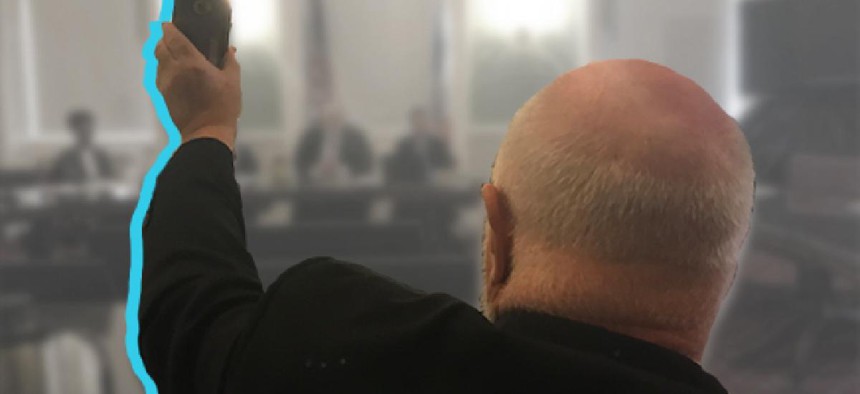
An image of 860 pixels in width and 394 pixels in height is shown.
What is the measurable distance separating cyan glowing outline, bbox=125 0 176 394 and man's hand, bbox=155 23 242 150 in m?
0.23

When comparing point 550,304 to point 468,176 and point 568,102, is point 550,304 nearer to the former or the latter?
point 568,102

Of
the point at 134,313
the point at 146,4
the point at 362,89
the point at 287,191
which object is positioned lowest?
the point at 134,313

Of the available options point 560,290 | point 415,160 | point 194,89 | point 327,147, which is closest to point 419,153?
point 415,160

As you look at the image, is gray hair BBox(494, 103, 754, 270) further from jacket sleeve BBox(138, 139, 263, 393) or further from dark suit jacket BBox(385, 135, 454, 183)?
dark suit jacket BBox(385, 135, 454, 183)

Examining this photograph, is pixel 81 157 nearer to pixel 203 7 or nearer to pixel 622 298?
pixel 203 7

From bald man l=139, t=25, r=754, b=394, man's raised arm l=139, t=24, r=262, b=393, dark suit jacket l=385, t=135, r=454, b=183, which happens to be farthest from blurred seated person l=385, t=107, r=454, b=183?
bald man l=139, t=25, r=754, b=394

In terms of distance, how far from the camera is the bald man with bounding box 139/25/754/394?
1.51 ft

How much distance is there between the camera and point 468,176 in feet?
3.08

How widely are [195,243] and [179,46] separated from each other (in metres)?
0.20

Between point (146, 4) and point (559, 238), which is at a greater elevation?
point (146, 4)

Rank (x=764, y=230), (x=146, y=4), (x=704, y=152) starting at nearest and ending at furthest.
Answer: (x=704, y=152) → (x=146, y=4) → (x=764, y=230)

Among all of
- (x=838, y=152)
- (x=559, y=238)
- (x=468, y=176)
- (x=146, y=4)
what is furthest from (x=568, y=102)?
(x=838, y=152)

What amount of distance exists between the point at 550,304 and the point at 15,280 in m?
0.74

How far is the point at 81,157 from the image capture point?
916mm
